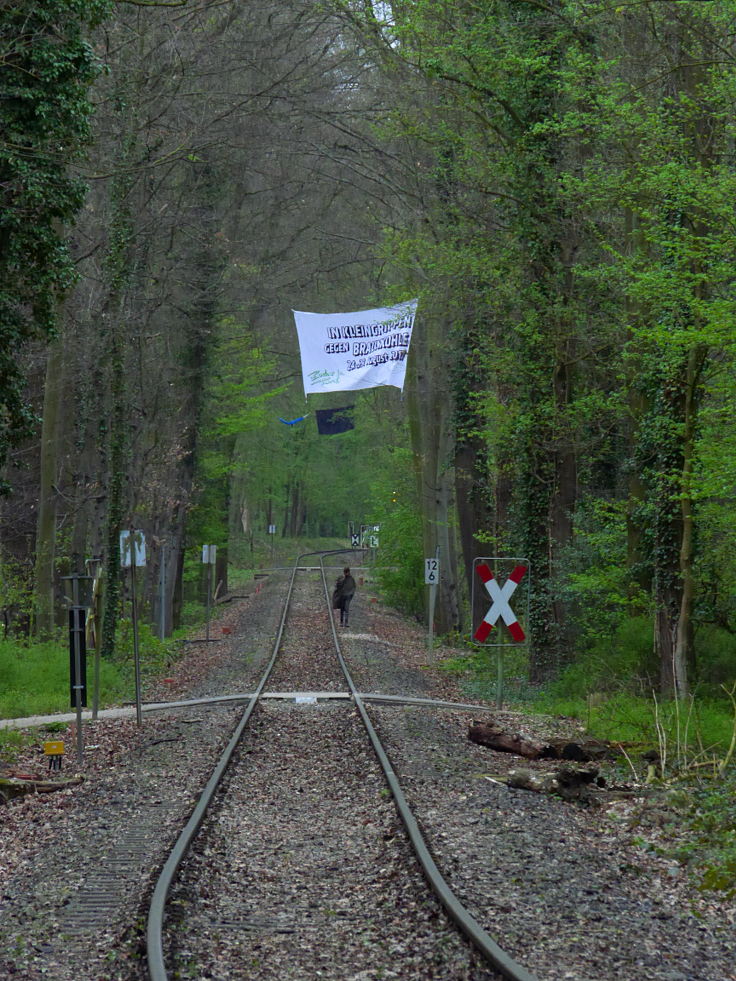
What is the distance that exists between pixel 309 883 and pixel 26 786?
16.5 ft

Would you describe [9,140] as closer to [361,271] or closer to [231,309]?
[231,309]

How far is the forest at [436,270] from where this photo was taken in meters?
14.5

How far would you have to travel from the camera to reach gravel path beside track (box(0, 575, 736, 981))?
6230mm

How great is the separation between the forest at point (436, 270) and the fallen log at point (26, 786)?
489 centimetres

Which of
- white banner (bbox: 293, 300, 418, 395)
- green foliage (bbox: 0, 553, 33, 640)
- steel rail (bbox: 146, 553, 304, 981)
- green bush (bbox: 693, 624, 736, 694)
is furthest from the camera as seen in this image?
green foliage (bbox: 0, 553, 33, 640)

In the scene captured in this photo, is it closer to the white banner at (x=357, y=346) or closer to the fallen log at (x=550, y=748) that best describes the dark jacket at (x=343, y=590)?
the white banner at (x=357, y=346)

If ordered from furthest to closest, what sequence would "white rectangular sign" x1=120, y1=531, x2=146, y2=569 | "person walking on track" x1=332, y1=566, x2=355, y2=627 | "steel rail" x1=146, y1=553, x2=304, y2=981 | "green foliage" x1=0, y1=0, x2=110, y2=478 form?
"person walking on track" x1=332, y1=566, x2=355, y2=627 < "white rectangular sign" x1=120, y1=531, x2=146, y2=569 < "green foliage" x1=0, y1=0, x2=110, y2=478 < "steel rail" x1=146, y1=553, x2=304, y2=981

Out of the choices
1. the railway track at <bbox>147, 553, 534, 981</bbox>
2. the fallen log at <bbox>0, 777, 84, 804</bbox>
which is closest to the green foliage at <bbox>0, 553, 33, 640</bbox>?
the railway track at <bbox>147, 553, 534, 981</bbox>

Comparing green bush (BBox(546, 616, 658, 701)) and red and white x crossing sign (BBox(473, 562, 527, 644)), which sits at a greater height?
red and white x crossing sign (BBox(473, 562, 527, 644))

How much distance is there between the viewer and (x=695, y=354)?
1523 cm

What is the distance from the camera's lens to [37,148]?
1390cm

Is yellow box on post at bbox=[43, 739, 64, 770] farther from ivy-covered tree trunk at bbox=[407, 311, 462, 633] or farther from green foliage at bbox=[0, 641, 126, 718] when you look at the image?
ivy-covered tree trunk at bbox=[407, 311, 462, 633]

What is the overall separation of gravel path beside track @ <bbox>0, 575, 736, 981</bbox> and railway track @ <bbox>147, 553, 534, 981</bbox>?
14 centimetres

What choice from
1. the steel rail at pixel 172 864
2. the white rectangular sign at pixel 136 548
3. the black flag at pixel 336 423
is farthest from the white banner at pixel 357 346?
the steel rail at pixel 172 864
